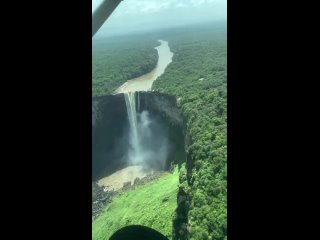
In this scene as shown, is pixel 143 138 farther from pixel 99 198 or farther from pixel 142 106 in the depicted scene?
pixel 99 198

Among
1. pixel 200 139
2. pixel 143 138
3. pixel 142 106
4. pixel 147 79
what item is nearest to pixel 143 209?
pixel 200 139

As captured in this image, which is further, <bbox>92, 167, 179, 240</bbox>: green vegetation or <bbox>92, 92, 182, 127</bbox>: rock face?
<bbox>92, 92, 182, 127</bbox>: rock face

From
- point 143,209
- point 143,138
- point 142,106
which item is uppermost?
point 142,106

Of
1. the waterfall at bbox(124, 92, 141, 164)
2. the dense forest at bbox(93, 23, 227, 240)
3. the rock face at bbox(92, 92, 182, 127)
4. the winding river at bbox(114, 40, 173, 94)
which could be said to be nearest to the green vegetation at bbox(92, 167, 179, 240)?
the dense forest at bbox(93, 23, 227, 240)

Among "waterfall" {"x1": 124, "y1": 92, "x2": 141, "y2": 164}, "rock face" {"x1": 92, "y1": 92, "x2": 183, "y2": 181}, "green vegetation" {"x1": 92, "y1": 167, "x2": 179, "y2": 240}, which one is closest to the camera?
"green vegetation" {"x1": 92, "y1": 167, "x2": 179, "y2": 240}

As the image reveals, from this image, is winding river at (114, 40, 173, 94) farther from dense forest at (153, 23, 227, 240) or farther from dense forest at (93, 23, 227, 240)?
dense forest at (153, 23, 227, 240)

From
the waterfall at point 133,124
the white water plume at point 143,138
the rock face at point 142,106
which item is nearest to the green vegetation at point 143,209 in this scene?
the white water plume at point 143,138

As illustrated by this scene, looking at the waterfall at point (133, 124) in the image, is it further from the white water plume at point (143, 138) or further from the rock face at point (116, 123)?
the rock face at point (116, 123)
